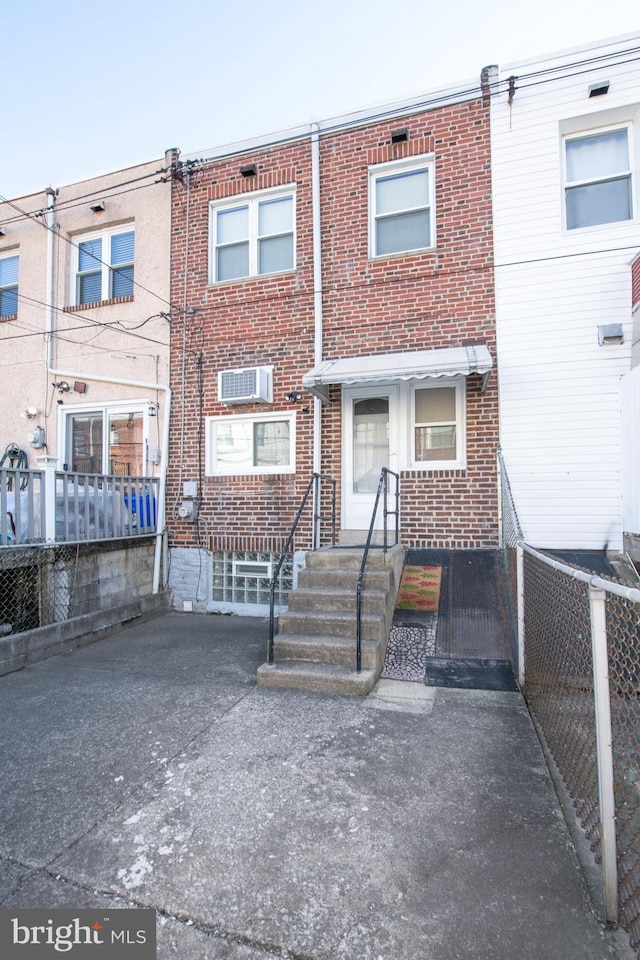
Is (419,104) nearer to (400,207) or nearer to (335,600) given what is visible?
(400,207)

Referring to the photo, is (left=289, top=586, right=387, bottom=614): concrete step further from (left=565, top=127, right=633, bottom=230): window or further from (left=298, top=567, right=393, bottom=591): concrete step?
(left=565, top=127, right=633, bottom=230): window

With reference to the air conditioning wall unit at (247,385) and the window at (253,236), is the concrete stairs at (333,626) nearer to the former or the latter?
the air conditioning wall unit at (247,385)

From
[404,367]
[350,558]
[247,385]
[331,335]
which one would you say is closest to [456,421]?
[404,367]

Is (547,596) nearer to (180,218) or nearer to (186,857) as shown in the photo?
(186,857)

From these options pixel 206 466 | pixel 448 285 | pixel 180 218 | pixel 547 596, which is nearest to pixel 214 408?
pixel 206 466

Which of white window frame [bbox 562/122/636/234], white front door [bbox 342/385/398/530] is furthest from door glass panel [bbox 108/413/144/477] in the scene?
white window frame [bbox 562/122/636/234]

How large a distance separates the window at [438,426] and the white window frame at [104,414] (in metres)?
4.03

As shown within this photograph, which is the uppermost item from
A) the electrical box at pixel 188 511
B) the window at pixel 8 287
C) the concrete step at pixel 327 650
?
the window at pixel 8 287

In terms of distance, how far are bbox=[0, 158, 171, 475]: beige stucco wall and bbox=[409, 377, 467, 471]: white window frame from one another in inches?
149

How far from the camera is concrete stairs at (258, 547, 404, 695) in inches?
160

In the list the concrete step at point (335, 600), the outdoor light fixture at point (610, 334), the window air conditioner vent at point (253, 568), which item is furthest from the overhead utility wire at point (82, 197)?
the concrete step at point (335, 600)

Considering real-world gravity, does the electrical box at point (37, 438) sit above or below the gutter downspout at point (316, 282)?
below

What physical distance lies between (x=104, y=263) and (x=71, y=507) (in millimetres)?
4523

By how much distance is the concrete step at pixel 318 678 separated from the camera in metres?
3.94
